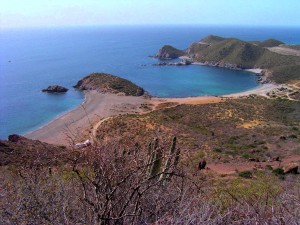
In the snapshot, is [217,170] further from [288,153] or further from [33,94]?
[33,94]

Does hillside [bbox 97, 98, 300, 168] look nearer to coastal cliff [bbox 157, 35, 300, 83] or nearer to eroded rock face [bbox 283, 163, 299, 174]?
eroded rock face [bbox 283, 163, 299, 174]

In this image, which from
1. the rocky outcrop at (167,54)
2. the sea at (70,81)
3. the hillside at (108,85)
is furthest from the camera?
the rocky outcrop at (167,54)

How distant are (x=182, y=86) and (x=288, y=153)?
58221 millimetres

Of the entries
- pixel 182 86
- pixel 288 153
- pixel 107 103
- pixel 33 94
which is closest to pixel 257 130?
pixel 288 153

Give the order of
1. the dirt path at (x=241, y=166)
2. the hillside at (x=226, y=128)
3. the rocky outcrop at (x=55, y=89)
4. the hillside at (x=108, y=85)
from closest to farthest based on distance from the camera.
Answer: the dirt path at (x=241, y=166) → the hillside at (x=226, y=128) → the hillside at (x=108, y=85) → the rocky outcrop at (x=55, y=89)

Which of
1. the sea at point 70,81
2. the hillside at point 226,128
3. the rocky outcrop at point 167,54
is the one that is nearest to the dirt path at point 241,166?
the hillside at point 226,128

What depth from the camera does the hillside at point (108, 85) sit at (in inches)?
2913

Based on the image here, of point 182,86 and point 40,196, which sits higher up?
point 40,196

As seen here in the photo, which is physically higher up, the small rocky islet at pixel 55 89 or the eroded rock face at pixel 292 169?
the eroded rock face at pixel 292 169

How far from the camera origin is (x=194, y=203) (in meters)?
7.72

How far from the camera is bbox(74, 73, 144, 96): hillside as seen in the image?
243 feet

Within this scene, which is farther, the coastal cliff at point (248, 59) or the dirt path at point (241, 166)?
the coastal cliff at point (248, 59)

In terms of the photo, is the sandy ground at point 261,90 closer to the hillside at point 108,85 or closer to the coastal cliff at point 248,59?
the coastal cliff at point 248,59

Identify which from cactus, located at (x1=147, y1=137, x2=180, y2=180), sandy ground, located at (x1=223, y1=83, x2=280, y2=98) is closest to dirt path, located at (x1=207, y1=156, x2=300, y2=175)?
cactus, located at (x1=147, y1=137, x2=180, y2=180)
